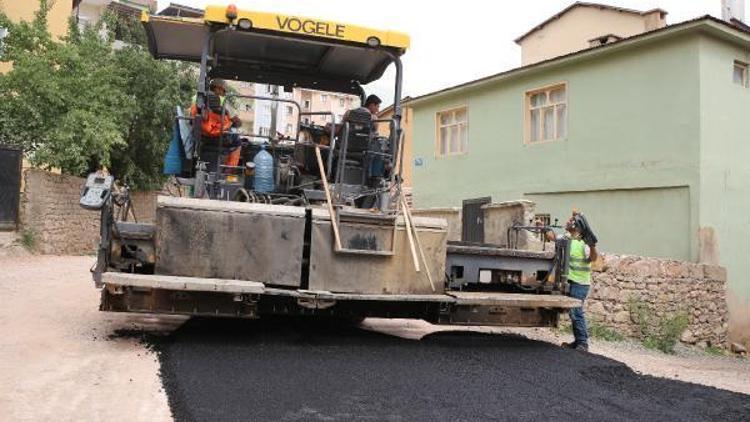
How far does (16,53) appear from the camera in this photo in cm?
1495

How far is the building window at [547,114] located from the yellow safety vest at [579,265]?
8795mm

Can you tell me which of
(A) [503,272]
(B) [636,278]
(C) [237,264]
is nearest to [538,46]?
(B) [636,278]

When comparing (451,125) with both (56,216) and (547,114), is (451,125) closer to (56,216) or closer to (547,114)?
(547,114)

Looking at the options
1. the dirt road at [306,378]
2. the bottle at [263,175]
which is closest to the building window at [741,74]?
the dirt road at [306,378]

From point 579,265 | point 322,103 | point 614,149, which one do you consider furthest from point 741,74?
point 322,103

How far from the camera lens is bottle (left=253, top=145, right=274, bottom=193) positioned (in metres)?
5.73

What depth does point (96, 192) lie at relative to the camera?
4910 mm

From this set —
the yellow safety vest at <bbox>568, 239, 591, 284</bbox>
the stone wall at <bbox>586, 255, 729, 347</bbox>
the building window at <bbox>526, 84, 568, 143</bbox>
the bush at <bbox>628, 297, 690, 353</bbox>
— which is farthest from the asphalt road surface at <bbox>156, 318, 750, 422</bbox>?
the building window at <bbox>526, 84, 568, 143</bbox>

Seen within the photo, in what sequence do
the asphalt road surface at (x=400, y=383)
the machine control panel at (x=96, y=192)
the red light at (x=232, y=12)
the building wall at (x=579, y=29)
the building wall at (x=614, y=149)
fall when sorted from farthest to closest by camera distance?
the building wall at (x=579, y=29)
the building wall at (x=614, y=149)
the red light at (x=232, y=12)
the machine control panel at (x=96, y=192)
the asphalt road surface at (x=400, y=383)

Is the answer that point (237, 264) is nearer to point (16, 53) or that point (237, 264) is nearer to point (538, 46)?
point (16, 53)

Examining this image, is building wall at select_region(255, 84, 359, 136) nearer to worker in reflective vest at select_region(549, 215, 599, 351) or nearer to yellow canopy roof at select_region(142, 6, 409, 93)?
yellow canopy roof at select_region(142, 6, 409, 93)

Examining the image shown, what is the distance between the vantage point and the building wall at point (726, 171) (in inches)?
505

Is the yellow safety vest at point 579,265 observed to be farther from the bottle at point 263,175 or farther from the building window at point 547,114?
the building window at point 547,114

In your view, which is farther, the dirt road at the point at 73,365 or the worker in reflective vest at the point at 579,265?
the worker in reflective vest at the point at 579,265
